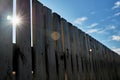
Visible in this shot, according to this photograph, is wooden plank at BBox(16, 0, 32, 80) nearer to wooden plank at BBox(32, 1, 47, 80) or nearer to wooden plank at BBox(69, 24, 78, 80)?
wooden plank at BBox(32, 1, 47, 80)

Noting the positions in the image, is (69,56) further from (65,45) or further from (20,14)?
(20,14)

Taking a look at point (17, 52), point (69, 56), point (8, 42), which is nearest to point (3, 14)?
point (8, 42)

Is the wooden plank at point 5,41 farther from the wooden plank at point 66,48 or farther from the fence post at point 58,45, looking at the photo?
the wooden plank at point 66,48

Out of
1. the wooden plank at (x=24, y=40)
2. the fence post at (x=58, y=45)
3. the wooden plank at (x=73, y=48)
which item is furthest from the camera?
the wooden plank at (x=73, y=48)

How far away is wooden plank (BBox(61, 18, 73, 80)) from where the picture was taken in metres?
3.11

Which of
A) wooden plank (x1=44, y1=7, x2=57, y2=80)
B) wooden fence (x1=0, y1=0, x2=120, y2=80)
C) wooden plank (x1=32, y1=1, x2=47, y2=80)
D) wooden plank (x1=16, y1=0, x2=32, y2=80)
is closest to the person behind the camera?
wooden fence (x1=0, y1=0, x2=120, y2=80)

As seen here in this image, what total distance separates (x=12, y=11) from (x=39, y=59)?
0.70m

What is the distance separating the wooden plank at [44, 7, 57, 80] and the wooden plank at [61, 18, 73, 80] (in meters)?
0.42

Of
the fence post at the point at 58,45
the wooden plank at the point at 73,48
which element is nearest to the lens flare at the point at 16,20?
the fence post at the point at 58,45

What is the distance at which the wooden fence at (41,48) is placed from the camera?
1.90m

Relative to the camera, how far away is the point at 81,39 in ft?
13.2

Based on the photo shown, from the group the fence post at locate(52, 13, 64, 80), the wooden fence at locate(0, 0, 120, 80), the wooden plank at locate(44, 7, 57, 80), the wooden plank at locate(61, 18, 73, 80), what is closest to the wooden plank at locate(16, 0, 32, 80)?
the wooden fence at locate(0, 0, 120, 80)

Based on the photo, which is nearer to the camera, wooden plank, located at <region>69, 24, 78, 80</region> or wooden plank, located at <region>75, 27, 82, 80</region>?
wooden plank, located at <region>69, 24, 78, 80</region>

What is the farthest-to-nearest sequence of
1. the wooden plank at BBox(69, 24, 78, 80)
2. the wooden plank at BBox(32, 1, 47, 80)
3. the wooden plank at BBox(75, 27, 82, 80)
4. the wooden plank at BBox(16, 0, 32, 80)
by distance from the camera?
the wooden plank at BBox(75, 27, 82, 80), the wooden plank at BBox(69, 24, 78, 80), the wooden plank at BBox(32, 1, 47, 80), the wooden plank at BBox(16, 0, 32, 80)
